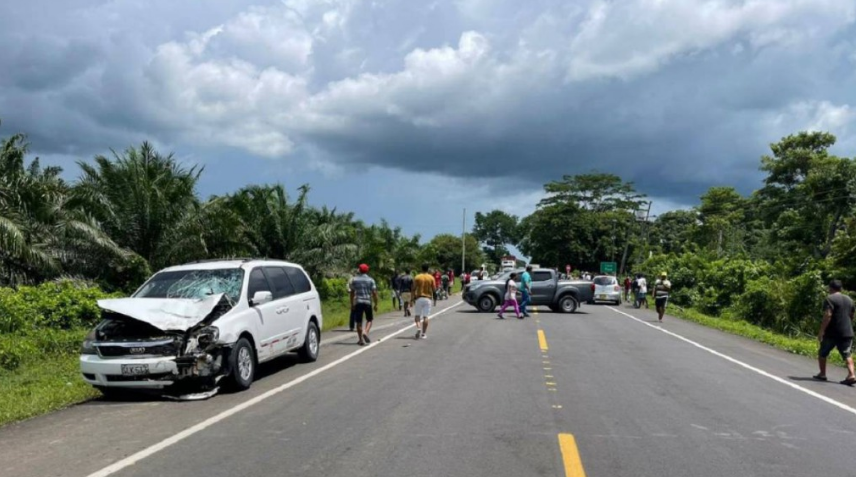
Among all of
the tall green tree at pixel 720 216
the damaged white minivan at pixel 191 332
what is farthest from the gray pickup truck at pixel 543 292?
the tall green tree at pixel 720 216

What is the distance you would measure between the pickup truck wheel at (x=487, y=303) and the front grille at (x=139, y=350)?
64.9 ft

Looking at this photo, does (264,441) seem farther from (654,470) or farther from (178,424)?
(654,470)

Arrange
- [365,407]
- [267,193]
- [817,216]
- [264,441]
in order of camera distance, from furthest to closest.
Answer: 1. [817,216]
2. [267,193]
3. [365,407]
4. [264,441]

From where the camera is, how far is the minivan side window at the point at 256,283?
10195 mm

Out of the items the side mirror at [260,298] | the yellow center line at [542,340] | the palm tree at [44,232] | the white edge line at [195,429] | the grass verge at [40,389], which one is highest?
the palm tree at [44,232]

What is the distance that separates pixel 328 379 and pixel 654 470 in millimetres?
5604

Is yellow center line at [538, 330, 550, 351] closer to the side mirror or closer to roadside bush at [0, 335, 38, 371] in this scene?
the side mirror

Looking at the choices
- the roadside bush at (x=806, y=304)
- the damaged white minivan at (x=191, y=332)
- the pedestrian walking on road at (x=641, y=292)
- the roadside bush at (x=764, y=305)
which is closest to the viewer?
the damaged white minivan at (x=191, y=332)

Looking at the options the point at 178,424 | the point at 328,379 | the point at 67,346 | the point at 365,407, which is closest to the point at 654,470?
the point at 365,407

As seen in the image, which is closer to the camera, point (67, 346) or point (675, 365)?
point (675, 365)

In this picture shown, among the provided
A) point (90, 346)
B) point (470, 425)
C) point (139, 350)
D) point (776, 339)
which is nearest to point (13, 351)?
point (90, 346)

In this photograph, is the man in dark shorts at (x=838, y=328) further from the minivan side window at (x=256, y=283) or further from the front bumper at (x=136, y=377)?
the front bumper at (x=136, y=377)

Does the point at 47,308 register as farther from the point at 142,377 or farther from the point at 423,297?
the point at 423,297

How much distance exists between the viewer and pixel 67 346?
13180 millimetres
